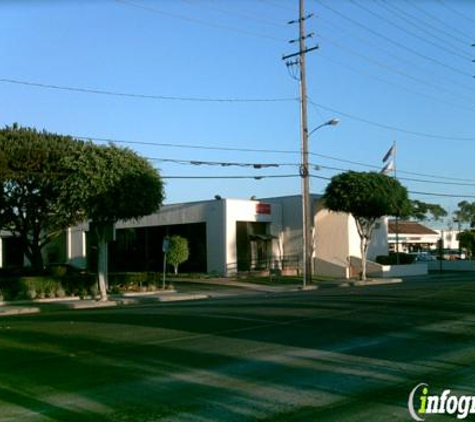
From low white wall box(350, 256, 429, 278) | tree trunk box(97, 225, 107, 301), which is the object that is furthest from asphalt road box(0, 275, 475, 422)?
low white wall box(350, 256, 429, 278)

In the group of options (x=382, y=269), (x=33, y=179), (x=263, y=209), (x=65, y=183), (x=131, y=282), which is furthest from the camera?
(x=382, y=269)

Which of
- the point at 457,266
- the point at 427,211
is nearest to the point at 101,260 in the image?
the point at 457,266

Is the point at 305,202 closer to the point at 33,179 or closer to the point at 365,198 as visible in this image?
the point at 365,198

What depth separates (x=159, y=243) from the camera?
48.7 m

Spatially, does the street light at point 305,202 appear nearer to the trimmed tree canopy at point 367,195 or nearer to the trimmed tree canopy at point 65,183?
the trimmed tree canopy at point 367,195

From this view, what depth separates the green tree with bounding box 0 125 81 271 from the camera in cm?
3017

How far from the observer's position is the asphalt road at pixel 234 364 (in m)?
7.64

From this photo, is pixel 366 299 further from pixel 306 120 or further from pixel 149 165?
pixel 306 120

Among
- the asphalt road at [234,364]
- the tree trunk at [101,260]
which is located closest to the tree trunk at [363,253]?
the tree trunk at [101,260]

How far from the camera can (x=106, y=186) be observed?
2731 centimetres

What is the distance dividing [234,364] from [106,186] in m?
18.0

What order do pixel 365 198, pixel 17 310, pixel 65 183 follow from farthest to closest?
pixel 365 198
pixel 65 183
pixel 17 310

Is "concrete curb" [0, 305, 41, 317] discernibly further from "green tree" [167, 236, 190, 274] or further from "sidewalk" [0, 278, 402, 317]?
"green tree" [167, 236, 190, 274]

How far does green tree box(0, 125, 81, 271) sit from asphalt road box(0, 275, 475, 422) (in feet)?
45.8
